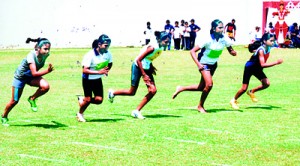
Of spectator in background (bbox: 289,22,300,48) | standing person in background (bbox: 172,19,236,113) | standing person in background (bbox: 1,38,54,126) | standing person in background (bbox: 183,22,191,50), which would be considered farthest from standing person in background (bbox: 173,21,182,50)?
standing person in background (bbox: 1,38,54,126)

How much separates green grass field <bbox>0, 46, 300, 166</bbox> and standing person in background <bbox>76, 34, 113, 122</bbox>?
455mm

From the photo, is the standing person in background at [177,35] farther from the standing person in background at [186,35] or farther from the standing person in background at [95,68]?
the standing person in background at [95,68]

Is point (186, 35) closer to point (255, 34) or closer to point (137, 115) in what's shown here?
point (255, 34)

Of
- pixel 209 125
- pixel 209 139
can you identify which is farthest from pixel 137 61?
pixel 209 139

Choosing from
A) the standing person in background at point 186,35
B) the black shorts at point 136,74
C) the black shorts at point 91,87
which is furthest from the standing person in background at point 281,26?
the black shorts at point 91,87

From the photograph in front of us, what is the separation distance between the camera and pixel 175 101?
17.1m

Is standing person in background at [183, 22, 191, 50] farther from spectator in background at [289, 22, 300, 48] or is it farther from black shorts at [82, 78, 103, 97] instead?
black shorts at [82, 78, 103, 97]

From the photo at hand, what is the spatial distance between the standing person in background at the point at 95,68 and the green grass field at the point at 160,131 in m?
0.45

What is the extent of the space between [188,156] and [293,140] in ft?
7.08

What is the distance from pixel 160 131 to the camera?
1196 centimetres

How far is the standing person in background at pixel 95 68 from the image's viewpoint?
12.8 m

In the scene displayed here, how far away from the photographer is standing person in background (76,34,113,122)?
12789 mm

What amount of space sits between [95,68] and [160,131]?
6.24 feet

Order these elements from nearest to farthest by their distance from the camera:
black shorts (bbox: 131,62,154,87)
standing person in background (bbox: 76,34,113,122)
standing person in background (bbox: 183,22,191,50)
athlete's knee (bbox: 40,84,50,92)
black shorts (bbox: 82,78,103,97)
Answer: athlete's knee (bbox: 40,84,50,92) → standing person in background (bbox: 76,34,113,122) → black shorts (bbox: 82,78,103,97) → black shorts (bbox: 131,62,154,87) → standing person in background (bbox: 183,22,191,50)
